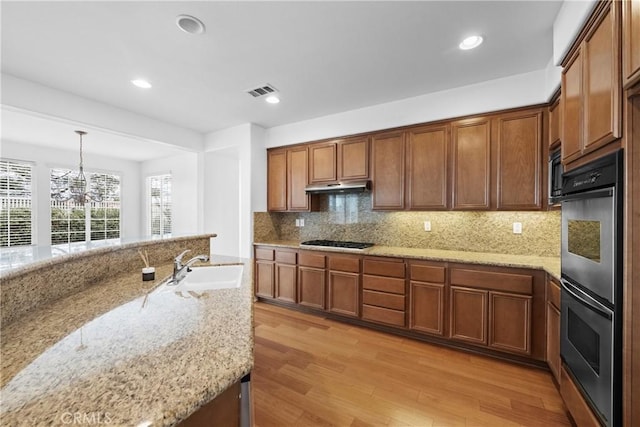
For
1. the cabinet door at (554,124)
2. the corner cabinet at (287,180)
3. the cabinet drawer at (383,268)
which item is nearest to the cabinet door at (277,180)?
the corner cabinet at (287,180)

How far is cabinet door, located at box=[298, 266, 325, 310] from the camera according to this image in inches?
135

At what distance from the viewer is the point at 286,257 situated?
3711mm

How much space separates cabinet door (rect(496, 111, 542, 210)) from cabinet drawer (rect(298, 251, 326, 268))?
207 cm

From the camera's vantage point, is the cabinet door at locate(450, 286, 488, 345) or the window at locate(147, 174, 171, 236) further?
the window at locate(147, 174, 171, 236)

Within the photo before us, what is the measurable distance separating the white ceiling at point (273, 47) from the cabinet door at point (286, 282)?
224 cm

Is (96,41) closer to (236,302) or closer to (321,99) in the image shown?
(321,99)

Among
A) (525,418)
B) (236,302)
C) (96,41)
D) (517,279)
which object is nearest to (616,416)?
(525,418)

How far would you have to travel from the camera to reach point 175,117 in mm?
3746

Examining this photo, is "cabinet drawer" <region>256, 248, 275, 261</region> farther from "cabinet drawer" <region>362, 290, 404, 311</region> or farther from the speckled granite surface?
the speckled granite surface

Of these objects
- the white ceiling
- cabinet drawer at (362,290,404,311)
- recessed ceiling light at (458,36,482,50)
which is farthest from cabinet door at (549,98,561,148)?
cabinet drawer at (362,290,404,311)

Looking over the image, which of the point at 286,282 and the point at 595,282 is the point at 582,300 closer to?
the point at 595,282

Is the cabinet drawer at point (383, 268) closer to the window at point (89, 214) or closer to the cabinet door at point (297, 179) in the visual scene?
the cabinet door at point (297, 179)

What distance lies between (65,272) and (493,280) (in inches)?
125

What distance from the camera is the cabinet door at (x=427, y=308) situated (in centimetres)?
269
